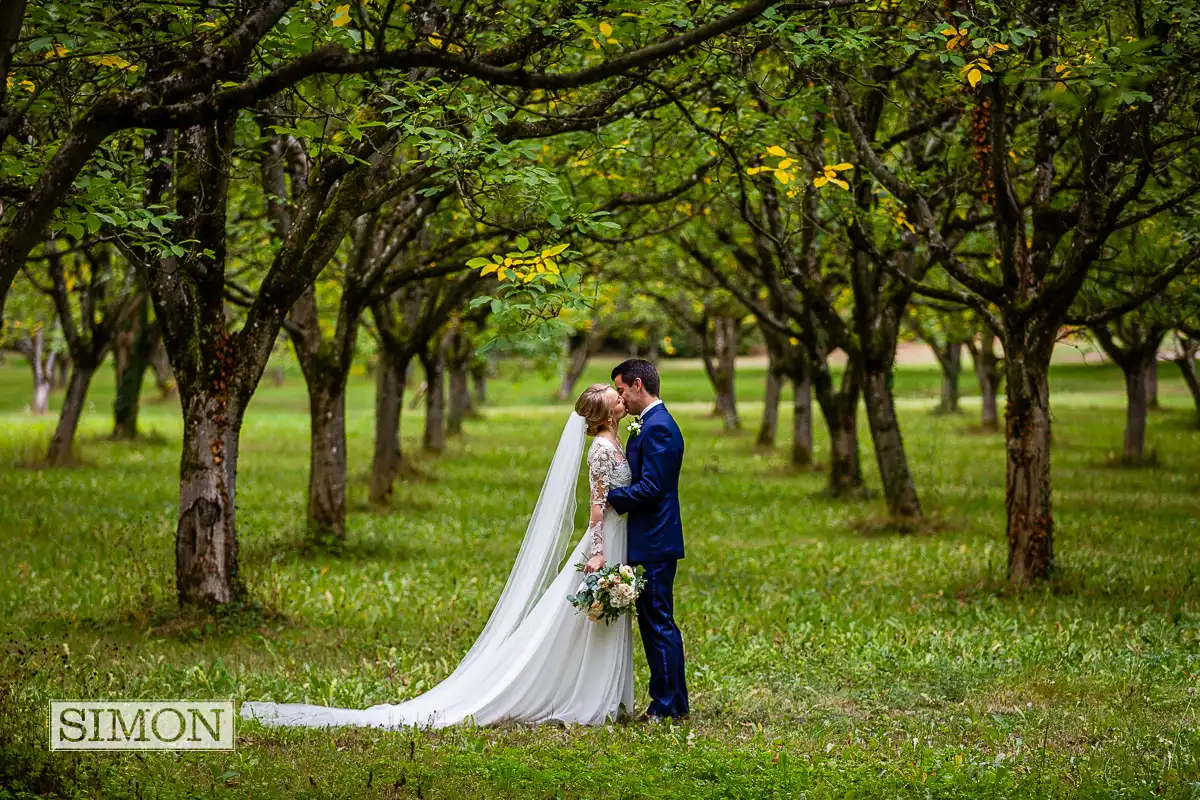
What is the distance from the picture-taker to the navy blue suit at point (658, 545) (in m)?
7.86

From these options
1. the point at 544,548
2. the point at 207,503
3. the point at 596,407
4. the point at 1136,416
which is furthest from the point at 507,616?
the point at 1136,416

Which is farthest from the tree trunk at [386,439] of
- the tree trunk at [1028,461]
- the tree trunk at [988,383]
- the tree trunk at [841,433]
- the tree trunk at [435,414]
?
the tree trunk at [988,383]

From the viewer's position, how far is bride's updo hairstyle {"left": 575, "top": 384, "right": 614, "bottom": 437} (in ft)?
26.1

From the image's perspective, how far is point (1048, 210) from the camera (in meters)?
12.1

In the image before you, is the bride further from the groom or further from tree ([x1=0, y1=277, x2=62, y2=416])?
tree ([x1=0, y1=277, x2=62, y2=416])

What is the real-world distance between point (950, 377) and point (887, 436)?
33801 millimetres

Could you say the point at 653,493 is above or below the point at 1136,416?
above

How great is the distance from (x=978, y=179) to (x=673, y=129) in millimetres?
4784

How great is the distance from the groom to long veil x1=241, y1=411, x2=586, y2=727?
464 millimetres

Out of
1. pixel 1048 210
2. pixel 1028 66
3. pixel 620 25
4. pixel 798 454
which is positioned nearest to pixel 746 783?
pixel 620 25

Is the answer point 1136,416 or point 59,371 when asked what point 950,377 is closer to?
point 1136,416

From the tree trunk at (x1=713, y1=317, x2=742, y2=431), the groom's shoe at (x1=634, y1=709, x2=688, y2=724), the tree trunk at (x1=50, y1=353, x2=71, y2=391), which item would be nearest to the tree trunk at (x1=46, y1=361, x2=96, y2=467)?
the groom's shoe at (x1=634, y1=709, x2=688, y2=724)

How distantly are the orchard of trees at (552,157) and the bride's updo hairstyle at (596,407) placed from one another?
28.5 inches

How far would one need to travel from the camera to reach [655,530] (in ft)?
26.1
